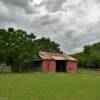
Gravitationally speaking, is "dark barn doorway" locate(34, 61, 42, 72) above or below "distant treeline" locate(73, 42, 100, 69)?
below

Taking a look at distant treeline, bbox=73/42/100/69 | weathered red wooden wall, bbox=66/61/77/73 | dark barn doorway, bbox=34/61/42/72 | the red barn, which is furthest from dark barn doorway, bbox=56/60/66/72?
distant treeline, bbox=73/42/100/69

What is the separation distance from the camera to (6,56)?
68562mm

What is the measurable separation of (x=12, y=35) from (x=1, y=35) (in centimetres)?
226

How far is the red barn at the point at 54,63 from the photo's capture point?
3115 inches

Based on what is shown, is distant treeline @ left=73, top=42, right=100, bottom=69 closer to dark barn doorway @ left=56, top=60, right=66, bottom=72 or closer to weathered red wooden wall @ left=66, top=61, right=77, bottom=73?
weathered red wooden wall @ left=66, top=61, right=77, bottom=73

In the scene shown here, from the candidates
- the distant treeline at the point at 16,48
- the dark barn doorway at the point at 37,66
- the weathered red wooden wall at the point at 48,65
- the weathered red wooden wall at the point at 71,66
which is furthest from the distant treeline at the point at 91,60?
the distant treeline at the point at 16,48

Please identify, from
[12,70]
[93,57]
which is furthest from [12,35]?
[93,57]

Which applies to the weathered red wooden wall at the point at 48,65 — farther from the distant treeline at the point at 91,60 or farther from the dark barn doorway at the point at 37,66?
the distant treeline at the point at 91,60

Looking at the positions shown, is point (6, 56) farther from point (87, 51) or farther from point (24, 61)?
point (87, 51)

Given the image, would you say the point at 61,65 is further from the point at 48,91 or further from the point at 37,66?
the point at 48,91

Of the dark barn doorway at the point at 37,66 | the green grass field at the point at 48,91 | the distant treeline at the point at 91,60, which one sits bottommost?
the green grass field at the point at 48,91

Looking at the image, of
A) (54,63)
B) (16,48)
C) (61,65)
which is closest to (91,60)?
(61,65)

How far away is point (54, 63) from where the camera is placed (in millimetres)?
81250

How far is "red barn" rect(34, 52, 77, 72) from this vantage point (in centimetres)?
7912
